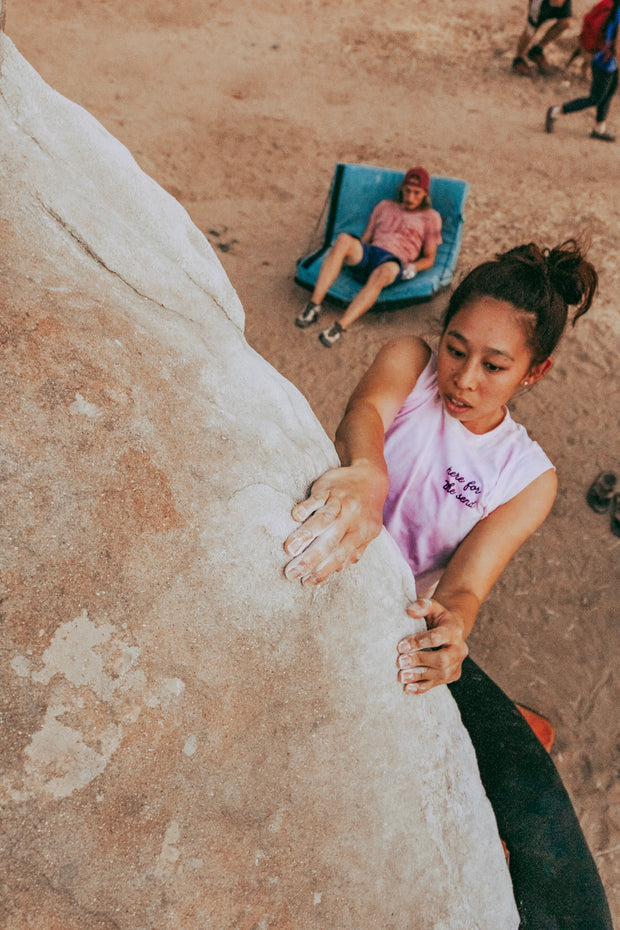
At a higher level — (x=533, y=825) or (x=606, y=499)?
(x=533, y=825)

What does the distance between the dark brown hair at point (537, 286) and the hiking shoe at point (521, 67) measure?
733cm

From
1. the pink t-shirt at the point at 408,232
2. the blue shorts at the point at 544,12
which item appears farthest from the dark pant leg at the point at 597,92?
the pink t-shirt at the point at 408,232

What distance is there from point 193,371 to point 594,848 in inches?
97.0

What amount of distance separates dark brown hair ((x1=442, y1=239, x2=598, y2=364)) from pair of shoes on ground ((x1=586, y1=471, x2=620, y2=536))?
6.83ft

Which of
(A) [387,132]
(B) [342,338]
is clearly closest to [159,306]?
(B) [342,338]

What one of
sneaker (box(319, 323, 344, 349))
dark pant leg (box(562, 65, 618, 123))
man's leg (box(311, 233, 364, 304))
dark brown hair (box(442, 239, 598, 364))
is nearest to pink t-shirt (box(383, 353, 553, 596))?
dark brown hair (box(442, 239, 598, 364))

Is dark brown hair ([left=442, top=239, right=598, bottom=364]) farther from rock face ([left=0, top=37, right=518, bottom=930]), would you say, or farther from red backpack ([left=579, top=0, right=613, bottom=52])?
red backpack ([left=579, top=0, right=613, bottom=52])

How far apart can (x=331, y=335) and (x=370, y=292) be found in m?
0.44

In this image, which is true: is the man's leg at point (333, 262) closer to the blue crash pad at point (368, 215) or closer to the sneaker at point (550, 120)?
the blue crash pad at point (368, 215)

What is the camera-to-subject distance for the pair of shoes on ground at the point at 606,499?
11.9 feet

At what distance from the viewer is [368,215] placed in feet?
18.1

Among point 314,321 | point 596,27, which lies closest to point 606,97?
point 596,27

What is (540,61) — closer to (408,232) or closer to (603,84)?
(603,84)

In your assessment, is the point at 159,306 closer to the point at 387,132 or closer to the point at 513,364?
the point at 513,364
